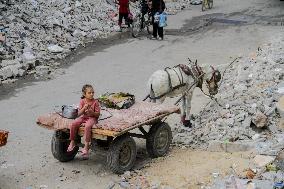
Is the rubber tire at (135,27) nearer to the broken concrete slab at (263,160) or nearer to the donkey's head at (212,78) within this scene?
the donkey's head at (212,78)

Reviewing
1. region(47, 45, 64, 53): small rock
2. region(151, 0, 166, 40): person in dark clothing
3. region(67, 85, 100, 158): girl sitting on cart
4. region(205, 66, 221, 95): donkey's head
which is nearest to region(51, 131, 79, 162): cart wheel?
region(67, 85, 100, 158): girl sitting on cart

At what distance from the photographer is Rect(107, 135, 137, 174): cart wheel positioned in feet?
30.8

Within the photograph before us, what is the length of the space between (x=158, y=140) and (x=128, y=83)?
6.06 meters

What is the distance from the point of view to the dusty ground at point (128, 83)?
9703 millimetres

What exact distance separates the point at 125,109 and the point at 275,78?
4427 mm

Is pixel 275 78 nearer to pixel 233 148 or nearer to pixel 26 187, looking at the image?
pixel 233 148

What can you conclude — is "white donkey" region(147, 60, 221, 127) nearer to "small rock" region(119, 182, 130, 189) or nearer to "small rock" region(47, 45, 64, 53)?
"small rock" region(119, 182, 130, 189)

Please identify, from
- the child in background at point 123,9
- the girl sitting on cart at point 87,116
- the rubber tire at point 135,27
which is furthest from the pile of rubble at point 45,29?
the girl sitting on cart at point 87,116

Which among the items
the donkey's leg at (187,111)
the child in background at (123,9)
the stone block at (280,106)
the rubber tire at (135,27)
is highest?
the child in background at (123,9)

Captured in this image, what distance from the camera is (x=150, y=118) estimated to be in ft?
32.0

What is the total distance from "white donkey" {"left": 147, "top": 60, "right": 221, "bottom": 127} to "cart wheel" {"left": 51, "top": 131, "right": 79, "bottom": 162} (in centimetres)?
204

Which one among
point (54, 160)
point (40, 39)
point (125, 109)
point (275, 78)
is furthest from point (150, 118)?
point (40, 39)

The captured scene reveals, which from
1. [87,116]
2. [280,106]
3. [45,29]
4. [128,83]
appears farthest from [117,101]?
[45,29]

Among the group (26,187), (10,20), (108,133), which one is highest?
(10,20)
